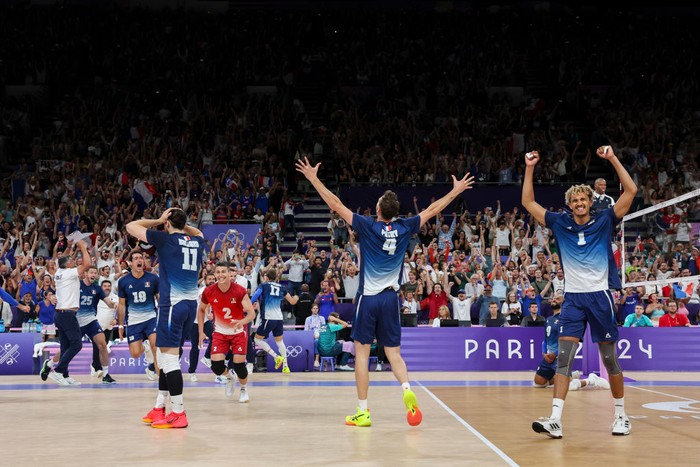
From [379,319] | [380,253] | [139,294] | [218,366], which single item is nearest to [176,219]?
[380,253]

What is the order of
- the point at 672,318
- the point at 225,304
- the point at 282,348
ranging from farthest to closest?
1. the point at 672,318
2. the point at 282,348
3. the point at 225,304

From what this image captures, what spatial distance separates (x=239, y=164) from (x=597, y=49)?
56.4 ft

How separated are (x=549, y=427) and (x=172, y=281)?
4518 millimetres

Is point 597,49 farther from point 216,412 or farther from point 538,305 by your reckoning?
point 216,412

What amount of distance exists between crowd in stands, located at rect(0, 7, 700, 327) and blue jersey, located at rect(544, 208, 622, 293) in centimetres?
1151

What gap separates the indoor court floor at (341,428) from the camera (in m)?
7.43

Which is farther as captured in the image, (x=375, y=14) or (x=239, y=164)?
(x=375, y=14)

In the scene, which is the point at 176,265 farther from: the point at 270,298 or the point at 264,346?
the point at 264,346

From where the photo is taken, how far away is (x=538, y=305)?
2106 cm

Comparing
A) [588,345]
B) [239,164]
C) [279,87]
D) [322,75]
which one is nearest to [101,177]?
[239,164]

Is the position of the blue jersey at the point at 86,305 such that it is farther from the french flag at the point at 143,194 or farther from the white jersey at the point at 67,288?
the french flag at the point at 143,194

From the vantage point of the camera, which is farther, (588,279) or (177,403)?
(177,403)

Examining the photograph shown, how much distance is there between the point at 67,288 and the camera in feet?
52.1

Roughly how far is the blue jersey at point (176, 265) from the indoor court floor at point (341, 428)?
1.49 m
